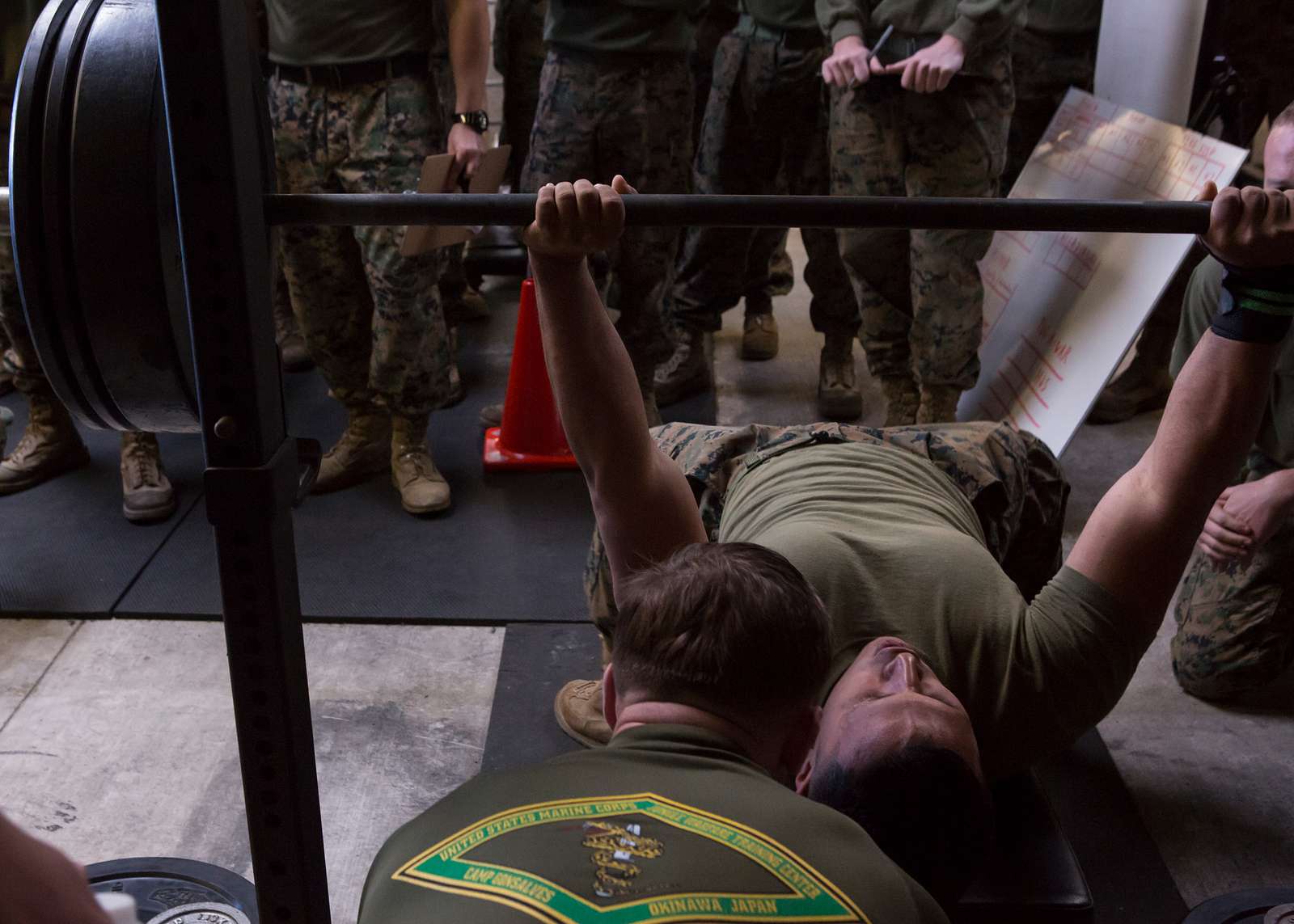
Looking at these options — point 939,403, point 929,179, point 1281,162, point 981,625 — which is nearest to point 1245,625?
point 1281,162

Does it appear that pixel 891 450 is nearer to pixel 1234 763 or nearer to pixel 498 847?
pixel 1234 763

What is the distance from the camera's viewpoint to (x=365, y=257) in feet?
9.69

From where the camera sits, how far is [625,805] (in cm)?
97

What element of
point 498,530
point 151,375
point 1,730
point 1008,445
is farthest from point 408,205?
point 498,530

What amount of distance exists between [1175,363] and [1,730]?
2.37 meters

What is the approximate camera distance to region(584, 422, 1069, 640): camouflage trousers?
1991mm

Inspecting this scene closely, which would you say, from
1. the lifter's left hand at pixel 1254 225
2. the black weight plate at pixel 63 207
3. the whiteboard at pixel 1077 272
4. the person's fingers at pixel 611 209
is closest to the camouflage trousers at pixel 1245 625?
the whiteboard at pixel 1077 272

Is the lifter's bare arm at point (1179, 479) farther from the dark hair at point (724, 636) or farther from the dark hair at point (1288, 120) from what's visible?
the dark hair at point (1288, 120)

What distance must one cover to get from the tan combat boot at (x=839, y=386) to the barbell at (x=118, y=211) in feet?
7.67

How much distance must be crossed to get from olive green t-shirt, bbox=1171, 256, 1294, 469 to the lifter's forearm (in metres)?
1.22

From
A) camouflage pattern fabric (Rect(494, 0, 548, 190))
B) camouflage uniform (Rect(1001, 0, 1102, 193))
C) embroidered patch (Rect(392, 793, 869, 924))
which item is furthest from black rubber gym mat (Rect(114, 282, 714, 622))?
camouflage uniform (Rect(1001, 0, 1102, 193))

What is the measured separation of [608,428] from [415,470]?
1649 mm

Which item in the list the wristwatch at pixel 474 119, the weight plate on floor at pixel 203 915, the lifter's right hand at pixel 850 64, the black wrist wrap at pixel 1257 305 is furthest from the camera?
the lifter's right hand at pixel 850 64

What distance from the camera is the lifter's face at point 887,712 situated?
4.43 feet
